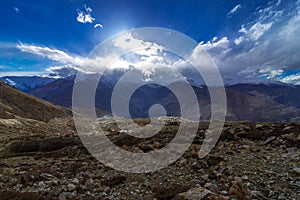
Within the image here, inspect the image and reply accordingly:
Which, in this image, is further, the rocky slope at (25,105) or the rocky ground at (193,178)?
the rocky slope at (25,105)

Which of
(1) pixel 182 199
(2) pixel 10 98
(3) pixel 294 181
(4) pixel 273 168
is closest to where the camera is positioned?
(1) pixel 182 199

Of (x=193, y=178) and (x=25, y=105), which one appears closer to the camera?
(x=193, y=178)

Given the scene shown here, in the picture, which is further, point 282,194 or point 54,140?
point 54,140

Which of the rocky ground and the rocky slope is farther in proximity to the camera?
the rocky slope

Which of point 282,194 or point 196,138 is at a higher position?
point 196,138

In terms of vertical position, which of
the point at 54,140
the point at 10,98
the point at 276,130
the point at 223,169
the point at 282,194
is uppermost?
the point at 10,98

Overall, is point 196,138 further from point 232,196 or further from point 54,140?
point 54,140

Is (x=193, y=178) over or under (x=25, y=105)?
under

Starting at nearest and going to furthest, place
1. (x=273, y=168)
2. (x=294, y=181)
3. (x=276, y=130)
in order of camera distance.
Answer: (x=294, y=181) → (x=273, y=168) → (x=276, y=130)

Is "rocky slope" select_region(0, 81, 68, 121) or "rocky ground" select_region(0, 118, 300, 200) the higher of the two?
"rocky slope" select_region(0, 81, 68, 121)

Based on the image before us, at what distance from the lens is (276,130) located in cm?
2227

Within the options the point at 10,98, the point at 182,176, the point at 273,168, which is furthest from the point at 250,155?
the point at 10,98

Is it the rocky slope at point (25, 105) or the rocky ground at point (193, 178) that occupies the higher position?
the rocky slope at point (25, 105)

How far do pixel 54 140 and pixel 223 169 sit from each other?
2632cm
